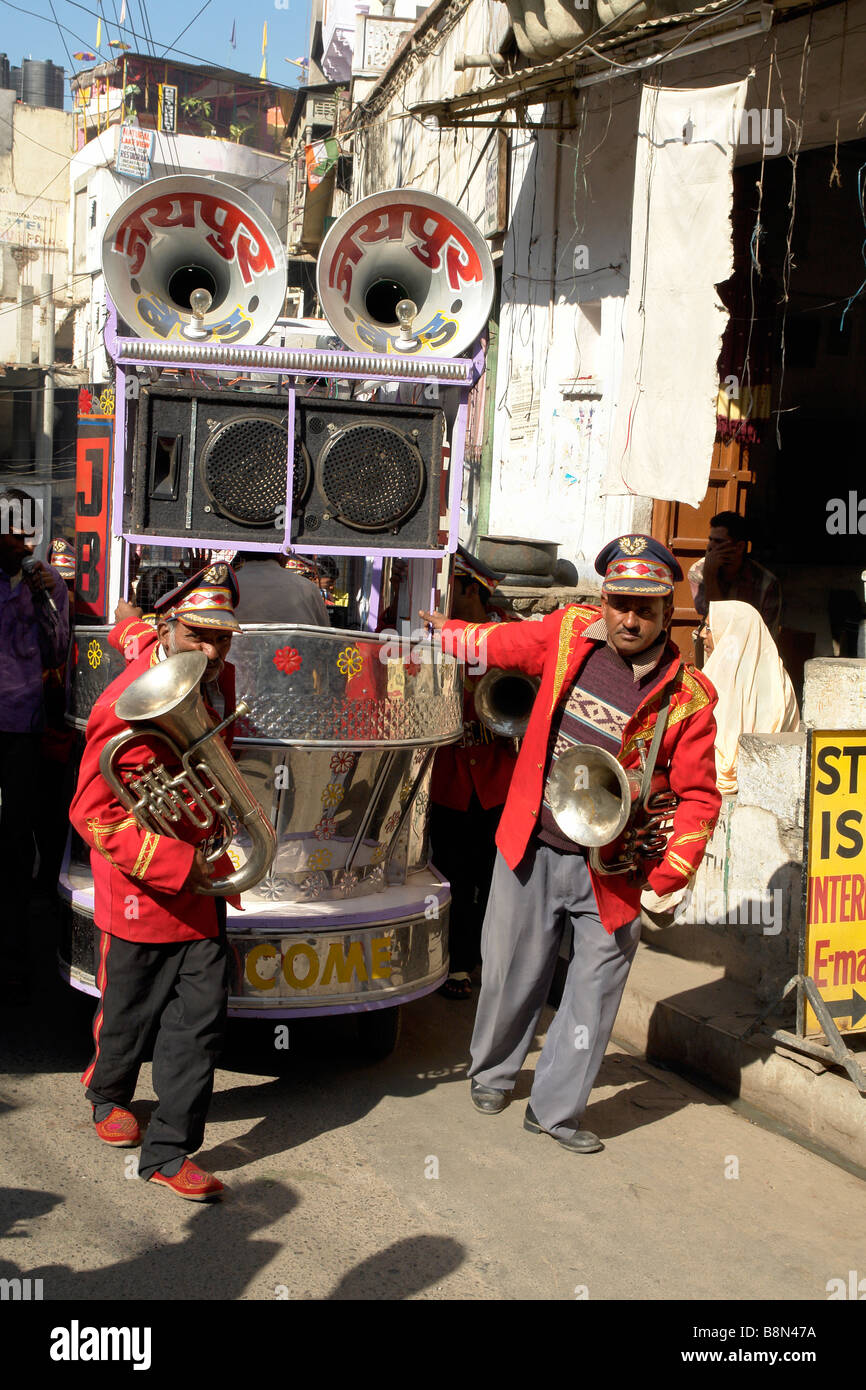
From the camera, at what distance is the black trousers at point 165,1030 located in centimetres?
361

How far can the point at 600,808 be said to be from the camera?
4008 millimetres

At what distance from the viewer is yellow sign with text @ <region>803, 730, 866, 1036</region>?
4.45 m

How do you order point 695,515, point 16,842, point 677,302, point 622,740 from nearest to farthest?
1. point 622,740
2. point 16,842
3. point 677,302
4. point 695,515

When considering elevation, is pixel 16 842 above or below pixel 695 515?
below

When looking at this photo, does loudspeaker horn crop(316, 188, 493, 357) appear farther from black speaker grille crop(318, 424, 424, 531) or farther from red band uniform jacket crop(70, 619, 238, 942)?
red band uniform jacket crop(70, 619, 238, 942)

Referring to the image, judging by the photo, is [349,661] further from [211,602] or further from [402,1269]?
[402,1269]

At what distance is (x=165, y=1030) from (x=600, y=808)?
4.95ft

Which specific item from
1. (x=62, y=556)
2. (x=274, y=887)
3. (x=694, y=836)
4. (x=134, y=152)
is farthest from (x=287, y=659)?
(x=134, y=152)

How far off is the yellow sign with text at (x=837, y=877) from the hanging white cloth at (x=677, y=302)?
2.80 meters

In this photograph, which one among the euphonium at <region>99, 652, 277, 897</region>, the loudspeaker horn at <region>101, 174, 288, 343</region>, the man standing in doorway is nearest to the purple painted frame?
the loudspeaker horn at <region>101, 174, 288, 343</region>

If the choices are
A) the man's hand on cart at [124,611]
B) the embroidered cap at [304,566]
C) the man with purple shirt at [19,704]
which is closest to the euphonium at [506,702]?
the man's hand on cart at [124,611]

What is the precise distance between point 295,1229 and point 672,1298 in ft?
3.41

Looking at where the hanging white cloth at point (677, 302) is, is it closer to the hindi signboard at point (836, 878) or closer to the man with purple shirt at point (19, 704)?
the hindi signboard at point (836, 878)

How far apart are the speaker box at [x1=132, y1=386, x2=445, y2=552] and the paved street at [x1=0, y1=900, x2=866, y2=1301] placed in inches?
80.7
